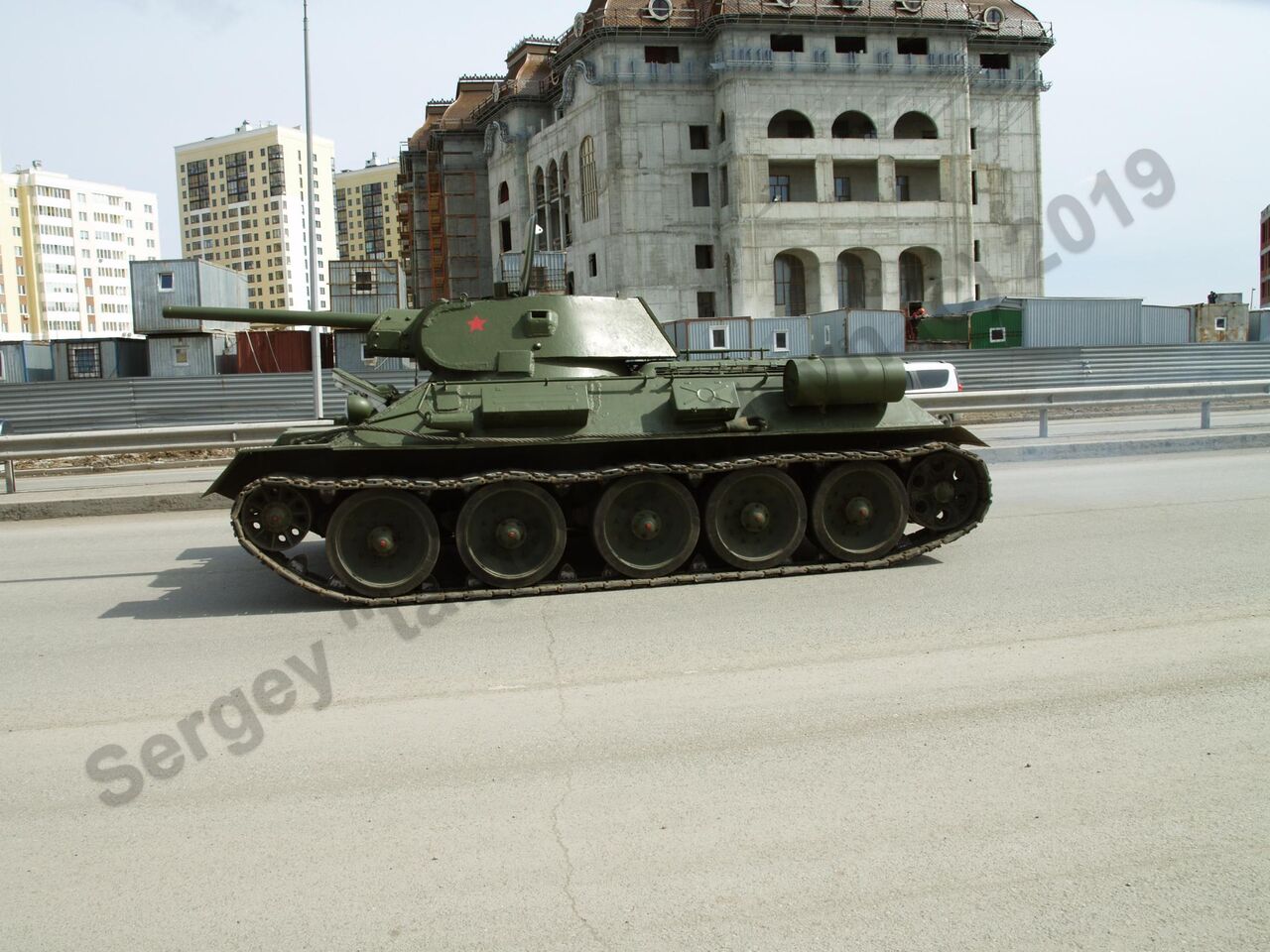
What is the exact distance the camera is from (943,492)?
988cm

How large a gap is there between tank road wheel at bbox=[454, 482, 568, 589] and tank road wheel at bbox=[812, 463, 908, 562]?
225cm

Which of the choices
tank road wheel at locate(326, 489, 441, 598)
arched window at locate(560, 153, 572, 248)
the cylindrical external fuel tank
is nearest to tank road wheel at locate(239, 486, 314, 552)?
tank road wheel at locate(326, 489, 441, 598)

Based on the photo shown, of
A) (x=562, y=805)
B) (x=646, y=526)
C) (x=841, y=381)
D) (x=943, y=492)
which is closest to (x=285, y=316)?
(x=646, y=526)

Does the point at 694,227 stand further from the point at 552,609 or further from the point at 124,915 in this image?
the point at 124,915

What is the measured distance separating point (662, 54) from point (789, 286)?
13442 millimetres

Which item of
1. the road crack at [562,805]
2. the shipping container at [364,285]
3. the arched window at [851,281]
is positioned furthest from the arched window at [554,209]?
the road crack at [562,805]

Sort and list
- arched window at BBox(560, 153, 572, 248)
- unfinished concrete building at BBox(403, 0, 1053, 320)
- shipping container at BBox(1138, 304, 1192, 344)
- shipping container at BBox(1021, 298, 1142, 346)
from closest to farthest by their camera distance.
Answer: shipping container at BBox(1021, 298, 1142, 346)
shipping container at BBox(1138, 304, 1192, 344)
unfinished concrete building at BBox(403, 0, 1053, 320)
arched window at BBox(560, 153, 572, 248)

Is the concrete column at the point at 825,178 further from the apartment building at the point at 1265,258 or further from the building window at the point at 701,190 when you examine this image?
the apartment building at the point at 1265,258

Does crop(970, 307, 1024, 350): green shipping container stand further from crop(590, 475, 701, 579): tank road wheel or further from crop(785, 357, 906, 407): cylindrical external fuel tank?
crop(590, 475, 701, 579): tank road wheel

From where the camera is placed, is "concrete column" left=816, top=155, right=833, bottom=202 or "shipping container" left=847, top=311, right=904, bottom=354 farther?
"concrete column" left=816, top=155, right=833, bottom=202

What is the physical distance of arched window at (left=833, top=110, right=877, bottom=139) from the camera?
59.8 meters

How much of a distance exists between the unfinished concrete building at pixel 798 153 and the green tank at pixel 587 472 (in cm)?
4709

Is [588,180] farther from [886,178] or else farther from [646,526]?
[646,526]

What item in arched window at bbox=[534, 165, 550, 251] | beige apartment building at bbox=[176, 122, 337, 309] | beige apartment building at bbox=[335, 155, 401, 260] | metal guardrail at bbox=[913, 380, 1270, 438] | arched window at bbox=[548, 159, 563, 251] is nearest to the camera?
metal guardrail at bbox=[913, 380, 1270, 438]
